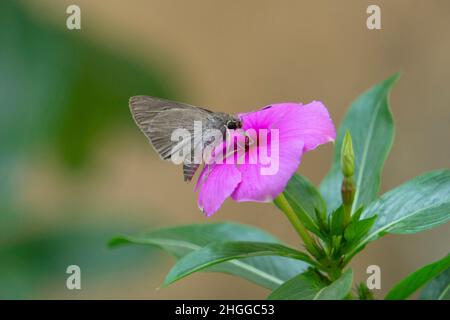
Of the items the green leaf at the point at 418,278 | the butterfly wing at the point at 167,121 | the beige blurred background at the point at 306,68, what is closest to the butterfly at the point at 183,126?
the butterfly wing at the point at 167,121

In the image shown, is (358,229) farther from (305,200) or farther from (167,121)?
(167,121)

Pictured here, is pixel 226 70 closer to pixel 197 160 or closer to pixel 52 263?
pixel 52 263

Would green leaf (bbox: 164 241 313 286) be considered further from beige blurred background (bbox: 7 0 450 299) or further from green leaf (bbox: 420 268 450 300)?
beige blurred background (bbox: 7 0 450 299)

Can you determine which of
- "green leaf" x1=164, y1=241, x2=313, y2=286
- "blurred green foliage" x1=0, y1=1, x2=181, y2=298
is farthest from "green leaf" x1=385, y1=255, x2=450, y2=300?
"blurred green foliage" x1=0, y1=1, x2=181, y2=298

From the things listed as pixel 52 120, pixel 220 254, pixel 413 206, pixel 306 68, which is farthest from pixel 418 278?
pixel 306 68

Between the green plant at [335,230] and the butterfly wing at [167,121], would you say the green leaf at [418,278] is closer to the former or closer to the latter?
the green plant at [335,230]
